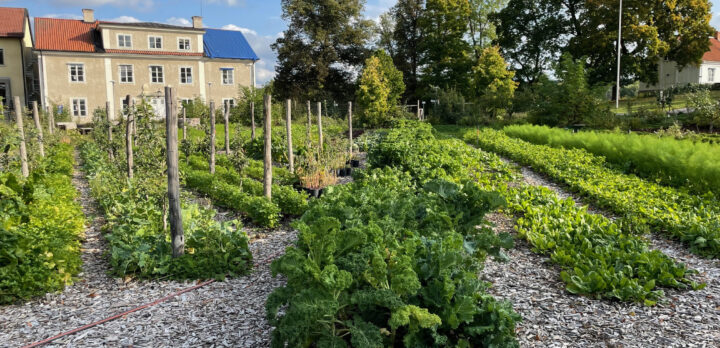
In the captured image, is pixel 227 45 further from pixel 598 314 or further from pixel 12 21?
pixel 598 314

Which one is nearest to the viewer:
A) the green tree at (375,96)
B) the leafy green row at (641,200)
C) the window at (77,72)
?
the leafy green row at (641,200)

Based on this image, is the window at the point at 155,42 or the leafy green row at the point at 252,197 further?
the window at the point at 155,42

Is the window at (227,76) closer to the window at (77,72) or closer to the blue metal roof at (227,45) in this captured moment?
the blue metal roof at (227,45)

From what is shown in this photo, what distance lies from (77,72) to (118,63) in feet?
9.02

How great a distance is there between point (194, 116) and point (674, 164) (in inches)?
1223

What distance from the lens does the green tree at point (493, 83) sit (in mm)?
30172

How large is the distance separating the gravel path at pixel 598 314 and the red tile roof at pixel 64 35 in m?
37.5

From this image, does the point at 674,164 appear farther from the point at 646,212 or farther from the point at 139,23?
the point at 139,23

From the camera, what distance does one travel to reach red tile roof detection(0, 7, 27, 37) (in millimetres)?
37575

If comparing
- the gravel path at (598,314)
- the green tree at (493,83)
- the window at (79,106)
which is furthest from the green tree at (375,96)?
the gravel path at (598,314)

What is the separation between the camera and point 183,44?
3788 cm

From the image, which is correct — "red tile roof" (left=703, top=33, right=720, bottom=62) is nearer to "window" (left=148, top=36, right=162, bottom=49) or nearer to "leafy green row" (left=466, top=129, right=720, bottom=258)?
"leafy green row" (left=466, top=129, right=720, bottom=258)

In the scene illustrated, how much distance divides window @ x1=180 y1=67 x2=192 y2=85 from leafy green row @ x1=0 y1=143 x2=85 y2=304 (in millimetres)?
32085

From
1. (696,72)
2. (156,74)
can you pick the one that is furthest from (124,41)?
(696,72)
